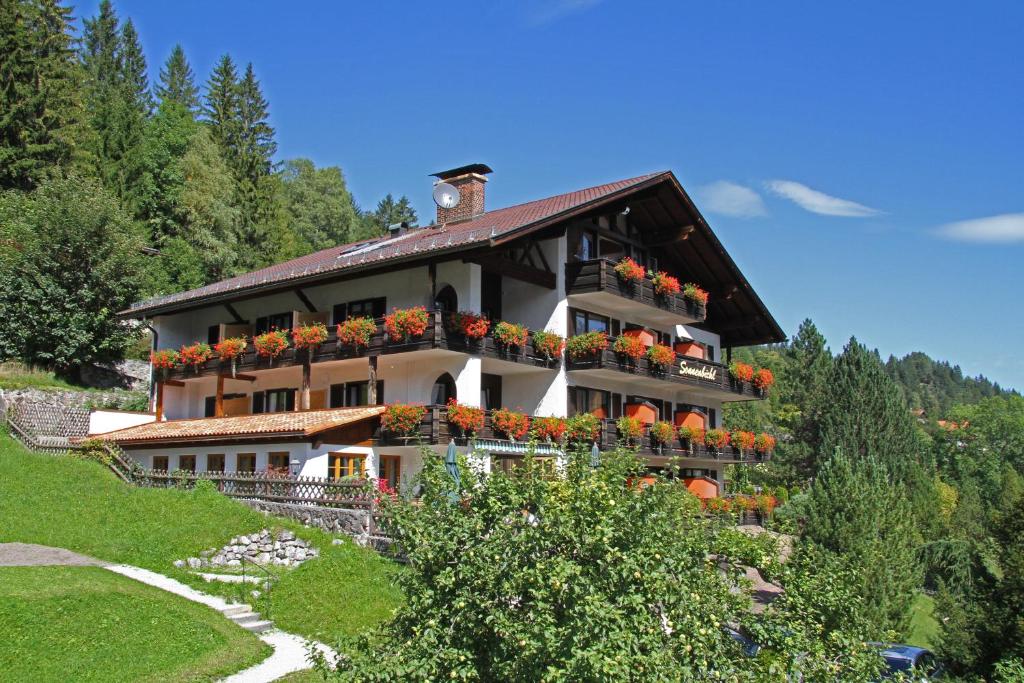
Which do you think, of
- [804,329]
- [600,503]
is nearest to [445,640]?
[600,503]

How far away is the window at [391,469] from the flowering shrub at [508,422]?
137 inches

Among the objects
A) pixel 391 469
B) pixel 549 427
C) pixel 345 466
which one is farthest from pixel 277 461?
pixel 549 427

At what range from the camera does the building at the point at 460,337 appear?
2723 cm

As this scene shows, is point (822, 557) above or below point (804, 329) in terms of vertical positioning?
below

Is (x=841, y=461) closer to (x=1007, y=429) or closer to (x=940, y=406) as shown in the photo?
(x=1007, y=429)

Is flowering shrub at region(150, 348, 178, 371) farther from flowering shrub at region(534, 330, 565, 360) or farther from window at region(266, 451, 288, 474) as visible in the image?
flowering shrub at region(534, 330, 565, 360)

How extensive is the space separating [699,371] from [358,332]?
1327 centimetres

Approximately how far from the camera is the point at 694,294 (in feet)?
113

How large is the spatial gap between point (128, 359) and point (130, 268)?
4.78m

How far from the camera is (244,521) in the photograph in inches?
849

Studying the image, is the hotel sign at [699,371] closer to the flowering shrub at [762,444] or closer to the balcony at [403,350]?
the flowering shrub at [762,444]

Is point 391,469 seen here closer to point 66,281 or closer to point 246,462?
point 246,462

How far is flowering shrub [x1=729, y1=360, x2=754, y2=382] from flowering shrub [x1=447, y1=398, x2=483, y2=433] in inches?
551

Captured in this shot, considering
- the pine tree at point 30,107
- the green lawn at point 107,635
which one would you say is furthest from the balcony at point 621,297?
the pine tree at point 30,107
